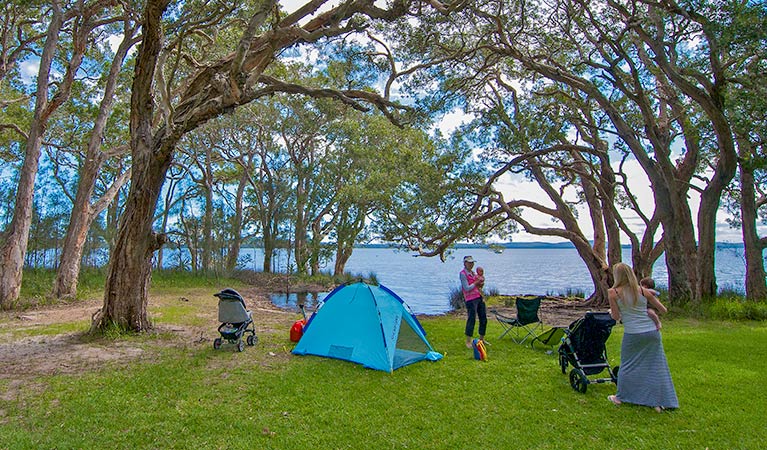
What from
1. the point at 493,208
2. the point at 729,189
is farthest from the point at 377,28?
the point at 729,189

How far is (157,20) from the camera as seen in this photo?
23.3ft

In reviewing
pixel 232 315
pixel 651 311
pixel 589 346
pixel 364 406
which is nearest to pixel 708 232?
pixel 589 346

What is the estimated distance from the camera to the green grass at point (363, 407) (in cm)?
380

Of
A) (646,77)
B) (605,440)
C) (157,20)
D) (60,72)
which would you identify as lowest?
(605,440)

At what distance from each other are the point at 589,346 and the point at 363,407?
8.83 feet

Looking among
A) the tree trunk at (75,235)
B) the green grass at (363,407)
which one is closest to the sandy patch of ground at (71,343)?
the green grass at (363,407)

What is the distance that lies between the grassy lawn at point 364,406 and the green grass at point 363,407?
2 centimetres

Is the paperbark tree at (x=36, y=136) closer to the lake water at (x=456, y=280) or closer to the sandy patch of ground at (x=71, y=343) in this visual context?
the sandy patch of ground at (x=71, y=343)

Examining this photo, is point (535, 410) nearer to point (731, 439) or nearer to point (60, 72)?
point (731, 439)

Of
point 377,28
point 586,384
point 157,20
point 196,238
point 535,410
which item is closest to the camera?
point 535,410

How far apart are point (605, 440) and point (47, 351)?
7.28 meters

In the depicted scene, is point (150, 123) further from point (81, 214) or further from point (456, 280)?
point (456, 280)

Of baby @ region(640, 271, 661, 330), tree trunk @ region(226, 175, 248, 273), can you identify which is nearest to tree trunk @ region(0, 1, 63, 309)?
baby @ region(640, 271, 661, 330)

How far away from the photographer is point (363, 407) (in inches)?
180
